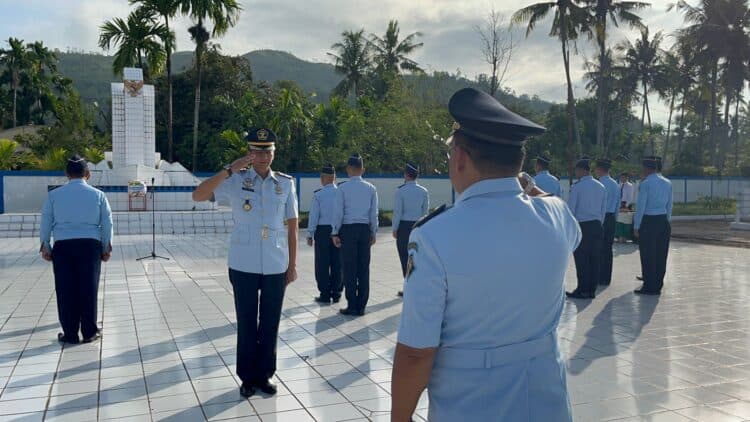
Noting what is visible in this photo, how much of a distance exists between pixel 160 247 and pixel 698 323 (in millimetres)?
11070

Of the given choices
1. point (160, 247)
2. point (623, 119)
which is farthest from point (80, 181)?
point (623, 119)

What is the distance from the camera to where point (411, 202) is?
331 inches

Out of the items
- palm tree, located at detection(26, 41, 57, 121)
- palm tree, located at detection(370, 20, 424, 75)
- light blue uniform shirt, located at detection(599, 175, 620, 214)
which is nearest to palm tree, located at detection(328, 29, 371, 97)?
palm tree, located at detection(370, 20, 424, 75)

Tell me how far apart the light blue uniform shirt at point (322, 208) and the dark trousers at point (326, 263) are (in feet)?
0.31

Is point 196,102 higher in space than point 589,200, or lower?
higher

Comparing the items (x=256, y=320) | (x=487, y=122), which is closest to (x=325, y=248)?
(x=256, y=320)

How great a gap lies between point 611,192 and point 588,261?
1.94 metres

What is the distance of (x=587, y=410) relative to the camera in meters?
4.34

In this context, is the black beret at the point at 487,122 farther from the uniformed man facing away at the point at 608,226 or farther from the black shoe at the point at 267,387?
the uniformed man facing away at the point at 608,226

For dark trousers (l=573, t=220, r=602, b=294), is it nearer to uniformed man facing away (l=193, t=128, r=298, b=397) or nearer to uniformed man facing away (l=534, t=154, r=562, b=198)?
uniformed man facing away (l=534, t=154, r=562, b=198)

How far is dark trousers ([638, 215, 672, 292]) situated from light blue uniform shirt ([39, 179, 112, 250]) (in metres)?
7.05

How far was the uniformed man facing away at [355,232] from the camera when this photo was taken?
7430mm

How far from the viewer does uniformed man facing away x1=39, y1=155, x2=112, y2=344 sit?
19.7ft

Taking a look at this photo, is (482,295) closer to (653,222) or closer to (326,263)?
(326,263)
